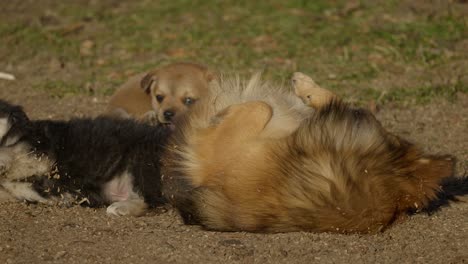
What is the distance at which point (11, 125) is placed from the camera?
16.2 feet

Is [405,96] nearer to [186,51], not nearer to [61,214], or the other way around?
[186,51]

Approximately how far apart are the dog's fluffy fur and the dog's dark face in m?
0.97

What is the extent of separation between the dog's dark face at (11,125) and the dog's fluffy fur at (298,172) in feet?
3.18

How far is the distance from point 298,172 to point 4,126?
182 centimetres

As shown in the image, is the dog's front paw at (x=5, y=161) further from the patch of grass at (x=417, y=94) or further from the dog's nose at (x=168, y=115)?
the patch of grass at (x=417, y=94)

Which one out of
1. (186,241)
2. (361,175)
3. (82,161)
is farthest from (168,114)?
(361,175)

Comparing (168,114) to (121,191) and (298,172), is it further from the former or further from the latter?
(298,172)

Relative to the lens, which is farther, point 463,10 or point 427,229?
point 463,10

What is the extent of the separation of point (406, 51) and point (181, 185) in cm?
454

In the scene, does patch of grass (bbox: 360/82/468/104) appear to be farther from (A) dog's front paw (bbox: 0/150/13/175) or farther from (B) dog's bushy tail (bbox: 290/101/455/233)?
(A) dog's front paw (bbox: 0/150/13/175)

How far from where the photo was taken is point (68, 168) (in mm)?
5102

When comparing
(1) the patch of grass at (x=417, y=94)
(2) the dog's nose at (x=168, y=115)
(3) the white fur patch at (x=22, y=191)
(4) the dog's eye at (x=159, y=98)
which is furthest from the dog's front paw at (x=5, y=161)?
(1) the patch of grass at (x=417, y=94)

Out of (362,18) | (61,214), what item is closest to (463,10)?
(362,18)

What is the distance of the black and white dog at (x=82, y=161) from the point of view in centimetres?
491
